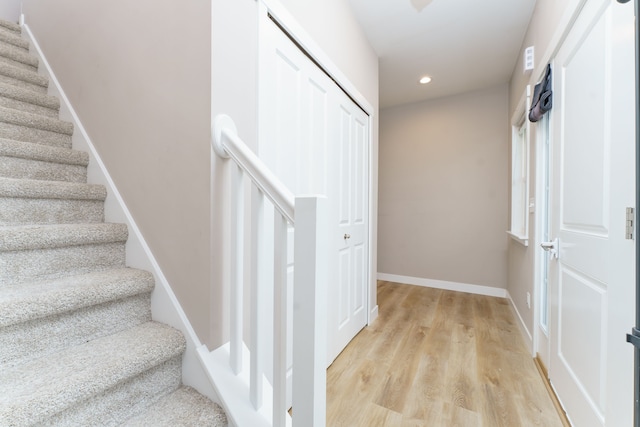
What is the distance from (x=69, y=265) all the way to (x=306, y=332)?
3.58 feet

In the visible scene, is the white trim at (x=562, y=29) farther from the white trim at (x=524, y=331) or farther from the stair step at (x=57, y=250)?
the stair step at (x=57, y=250)

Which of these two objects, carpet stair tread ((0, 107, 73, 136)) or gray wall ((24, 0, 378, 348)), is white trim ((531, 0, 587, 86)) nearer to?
gray wall ((24, 0, 378, 348))

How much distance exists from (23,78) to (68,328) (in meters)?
1.74

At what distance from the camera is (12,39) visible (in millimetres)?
1884

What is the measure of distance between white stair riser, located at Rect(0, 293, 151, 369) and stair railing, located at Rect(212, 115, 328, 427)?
1.56ft

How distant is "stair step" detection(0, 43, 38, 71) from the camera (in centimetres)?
173

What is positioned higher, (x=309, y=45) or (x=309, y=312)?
(x=309, y=45)

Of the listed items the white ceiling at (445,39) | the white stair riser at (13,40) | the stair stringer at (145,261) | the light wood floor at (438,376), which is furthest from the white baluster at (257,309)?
the white stair riser at (13,40)

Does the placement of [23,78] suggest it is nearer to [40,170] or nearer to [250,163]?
[40,170]

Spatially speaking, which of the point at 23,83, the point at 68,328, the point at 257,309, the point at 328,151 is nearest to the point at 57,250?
the point at 68,328

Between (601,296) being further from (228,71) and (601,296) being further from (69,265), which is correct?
(69,265)

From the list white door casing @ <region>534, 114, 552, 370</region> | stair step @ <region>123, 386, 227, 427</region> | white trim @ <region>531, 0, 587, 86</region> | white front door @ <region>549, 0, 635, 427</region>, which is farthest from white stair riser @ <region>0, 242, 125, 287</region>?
white door casing @ <region>534, 114, 552, 370</region>

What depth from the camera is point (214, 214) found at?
0.99 meters

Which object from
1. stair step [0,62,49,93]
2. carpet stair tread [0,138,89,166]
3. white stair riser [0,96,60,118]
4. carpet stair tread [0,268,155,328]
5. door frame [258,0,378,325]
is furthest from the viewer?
stair step [0,62,49,93]
